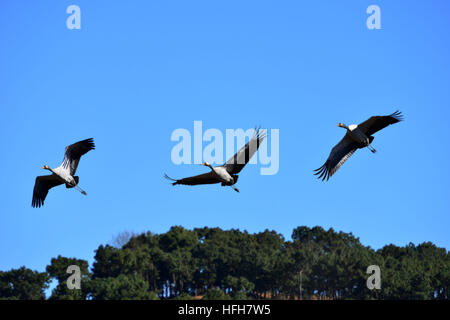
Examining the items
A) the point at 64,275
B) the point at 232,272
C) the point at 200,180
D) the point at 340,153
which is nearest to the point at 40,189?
the point at 200,180

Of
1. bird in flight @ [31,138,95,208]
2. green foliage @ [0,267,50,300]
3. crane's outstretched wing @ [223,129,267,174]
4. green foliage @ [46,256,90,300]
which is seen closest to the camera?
crane's outstretched wing @ [223,129,267,174]

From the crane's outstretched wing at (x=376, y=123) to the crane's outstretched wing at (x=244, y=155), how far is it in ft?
21.3

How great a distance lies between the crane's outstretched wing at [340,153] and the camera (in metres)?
43.9

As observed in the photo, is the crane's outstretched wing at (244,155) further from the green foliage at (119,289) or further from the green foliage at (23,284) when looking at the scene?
the green foliage at (23,284)

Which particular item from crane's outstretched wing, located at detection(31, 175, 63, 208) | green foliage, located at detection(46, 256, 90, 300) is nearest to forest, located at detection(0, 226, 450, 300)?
green foliage, located at detection(46, 256, 90, 300)

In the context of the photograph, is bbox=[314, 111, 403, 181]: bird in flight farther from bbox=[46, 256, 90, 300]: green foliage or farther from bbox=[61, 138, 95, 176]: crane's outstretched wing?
bbox=[46, 256, 90, 300]: green foliage

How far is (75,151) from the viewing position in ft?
147

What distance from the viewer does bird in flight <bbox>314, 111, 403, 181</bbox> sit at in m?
42.0

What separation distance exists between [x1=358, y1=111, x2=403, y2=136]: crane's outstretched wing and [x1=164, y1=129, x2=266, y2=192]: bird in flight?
6488mm

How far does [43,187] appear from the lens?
47.3 metres

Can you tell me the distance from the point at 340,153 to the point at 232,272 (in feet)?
359
